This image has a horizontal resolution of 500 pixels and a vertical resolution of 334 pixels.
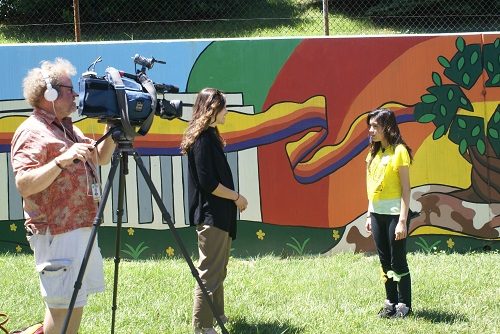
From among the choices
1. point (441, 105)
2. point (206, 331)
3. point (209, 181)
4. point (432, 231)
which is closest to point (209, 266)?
point (206, 331)

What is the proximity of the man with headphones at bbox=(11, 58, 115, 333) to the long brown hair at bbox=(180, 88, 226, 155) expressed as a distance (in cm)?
112

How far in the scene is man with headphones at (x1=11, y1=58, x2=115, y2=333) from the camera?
3801 millimetres

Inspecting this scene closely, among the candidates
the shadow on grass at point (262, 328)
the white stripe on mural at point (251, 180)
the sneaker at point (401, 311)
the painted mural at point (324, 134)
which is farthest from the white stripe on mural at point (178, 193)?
the sneaker at point (401, 311)

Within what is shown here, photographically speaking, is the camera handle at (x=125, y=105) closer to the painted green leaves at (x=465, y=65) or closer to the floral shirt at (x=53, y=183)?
the floral shirt at (x=53, y=183)

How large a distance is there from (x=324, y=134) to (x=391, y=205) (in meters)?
2.43

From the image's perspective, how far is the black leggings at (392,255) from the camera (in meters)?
5.41

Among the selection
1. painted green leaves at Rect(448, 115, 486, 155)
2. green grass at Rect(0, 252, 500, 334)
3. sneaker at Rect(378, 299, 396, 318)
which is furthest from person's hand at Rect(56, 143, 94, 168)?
painted green leaves at Rect(448, 115, 486, 155)

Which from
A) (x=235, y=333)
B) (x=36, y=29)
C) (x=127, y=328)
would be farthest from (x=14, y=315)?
(x=36, y=29)

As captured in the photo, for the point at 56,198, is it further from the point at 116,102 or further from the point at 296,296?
the point at 296,296

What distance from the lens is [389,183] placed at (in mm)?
5441

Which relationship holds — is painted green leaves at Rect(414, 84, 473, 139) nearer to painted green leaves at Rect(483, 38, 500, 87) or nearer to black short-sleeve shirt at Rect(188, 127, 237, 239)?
painted green leaves at Rect(483, 38, 500, 87)

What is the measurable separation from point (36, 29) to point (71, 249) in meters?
12.3

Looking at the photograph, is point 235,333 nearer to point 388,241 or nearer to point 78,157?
point 388,241

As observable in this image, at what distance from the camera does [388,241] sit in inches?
217
